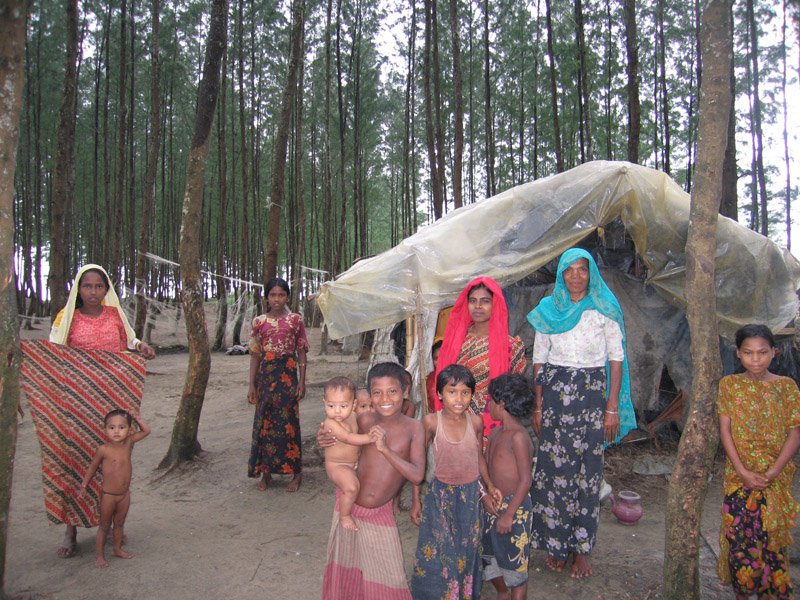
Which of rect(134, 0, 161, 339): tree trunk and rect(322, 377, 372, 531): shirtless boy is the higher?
rect(134, 0, 161, 339): tree trunk

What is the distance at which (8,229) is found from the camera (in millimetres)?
2303

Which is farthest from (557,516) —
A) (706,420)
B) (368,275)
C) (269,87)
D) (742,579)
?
(269,87)

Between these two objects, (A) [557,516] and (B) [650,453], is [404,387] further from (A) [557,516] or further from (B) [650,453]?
(B) [650,453]

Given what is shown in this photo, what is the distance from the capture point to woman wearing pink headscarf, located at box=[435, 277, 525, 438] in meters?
2.78

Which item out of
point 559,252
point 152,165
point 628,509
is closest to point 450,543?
point 628,509

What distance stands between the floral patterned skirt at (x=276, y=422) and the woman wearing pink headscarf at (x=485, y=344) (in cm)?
172

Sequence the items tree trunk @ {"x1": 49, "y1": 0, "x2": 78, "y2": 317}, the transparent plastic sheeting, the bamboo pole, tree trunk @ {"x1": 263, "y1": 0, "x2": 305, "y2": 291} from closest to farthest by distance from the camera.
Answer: the bamboo pole, the transparent plastic sheeting, tree trunk @ {"x1": 263, "y1": 0, "x2": 305, "y2": 291}, tree trunk @ {"x1": 49, "y1": 0, "x2": 78, "y2": 317}

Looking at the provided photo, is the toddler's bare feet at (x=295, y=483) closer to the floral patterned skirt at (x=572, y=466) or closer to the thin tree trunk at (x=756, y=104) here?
the floral patterned skirt at (x=572, y=466)

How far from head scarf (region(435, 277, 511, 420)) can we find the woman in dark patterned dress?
5.29 ft

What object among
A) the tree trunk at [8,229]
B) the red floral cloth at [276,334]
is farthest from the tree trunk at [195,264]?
the tree trunk at [8,229]

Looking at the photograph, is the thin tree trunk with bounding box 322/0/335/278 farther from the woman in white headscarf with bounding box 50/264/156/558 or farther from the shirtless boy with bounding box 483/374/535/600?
the shirtless boy with bounding box 483/374/535/600

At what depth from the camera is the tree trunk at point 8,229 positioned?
7.41ft

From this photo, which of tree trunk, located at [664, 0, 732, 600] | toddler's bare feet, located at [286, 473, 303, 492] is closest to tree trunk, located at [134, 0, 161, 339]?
toddler's bare feet, located at [286, 473, 303, 492]

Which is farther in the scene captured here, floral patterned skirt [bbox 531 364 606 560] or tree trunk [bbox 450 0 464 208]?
tree trunk [bbox 450 0 464 208]
